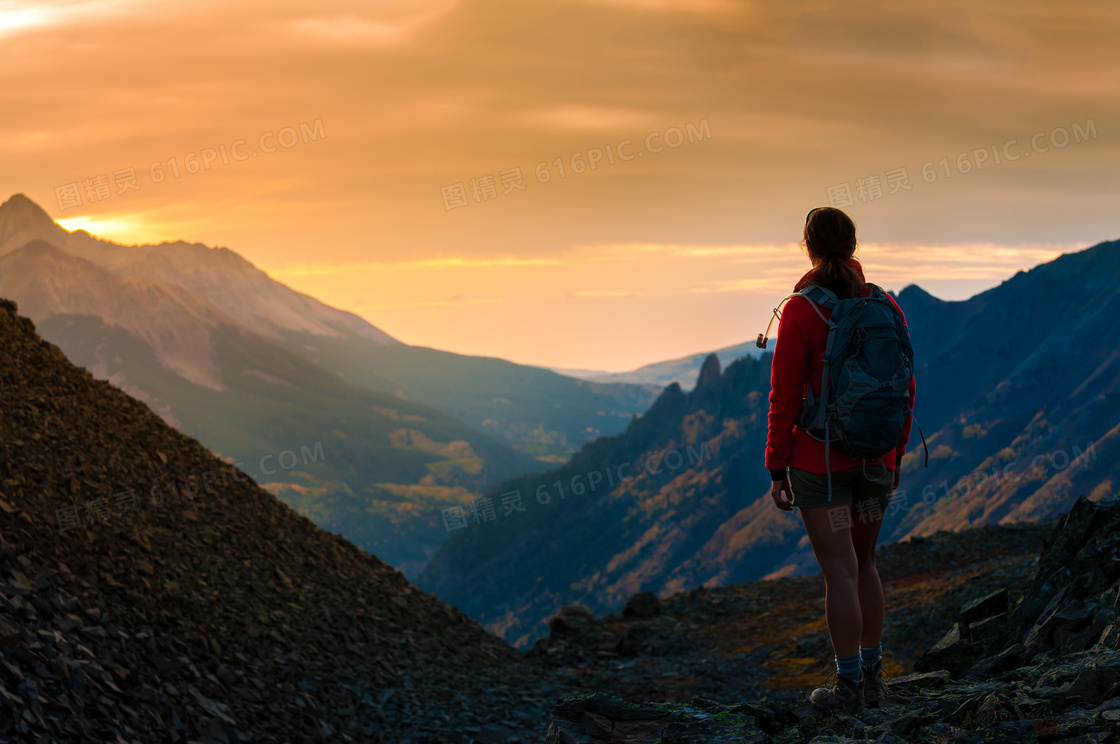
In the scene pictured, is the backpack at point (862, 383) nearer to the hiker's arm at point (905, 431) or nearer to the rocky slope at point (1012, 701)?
the hiker's arm at point (905, 431)

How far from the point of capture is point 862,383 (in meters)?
6.18

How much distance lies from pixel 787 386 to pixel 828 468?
0.75 m

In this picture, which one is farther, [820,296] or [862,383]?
[820,296]

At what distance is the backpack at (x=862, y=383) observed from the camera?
616 centimetres

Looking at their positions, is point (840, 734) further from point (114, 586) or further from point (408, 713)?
point (114, 586)

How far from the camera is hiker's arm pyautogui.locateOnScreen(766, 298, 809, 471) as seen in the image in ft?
20.9

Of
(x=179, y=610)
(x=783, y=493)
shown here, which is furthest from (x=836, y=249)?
(x=179, y=610)

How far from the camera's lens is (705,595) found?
27.4 metres

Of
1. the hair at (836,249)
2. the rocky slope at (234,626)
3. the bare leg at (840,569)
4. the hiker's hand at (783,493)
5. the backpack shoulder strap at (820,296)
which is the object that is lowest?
the rocky slope at (234,626)

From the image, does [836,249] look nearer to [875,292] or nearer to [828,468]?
[875,292]

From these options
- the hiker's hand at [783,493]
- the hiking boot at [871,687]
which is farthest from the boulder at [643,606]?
the hiker's hand at [783,493]

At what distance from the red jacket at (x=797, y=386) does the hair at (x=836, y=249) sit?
271 mm

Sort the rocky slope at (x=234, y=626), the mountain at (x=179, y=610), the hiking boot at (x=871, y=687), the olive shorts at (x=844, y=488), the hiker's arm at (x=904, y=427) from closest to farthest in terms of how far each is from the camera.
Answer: the olive shorts at (x=844, y=488) < the hiker's arm at (x=904, y=427) < the hiking boot at (x=871, y=687) < the mountain at (x=179, y=610) < the rocky slope at (x=234, y=626)

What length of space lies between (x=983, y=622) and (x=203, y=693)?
11.7m
